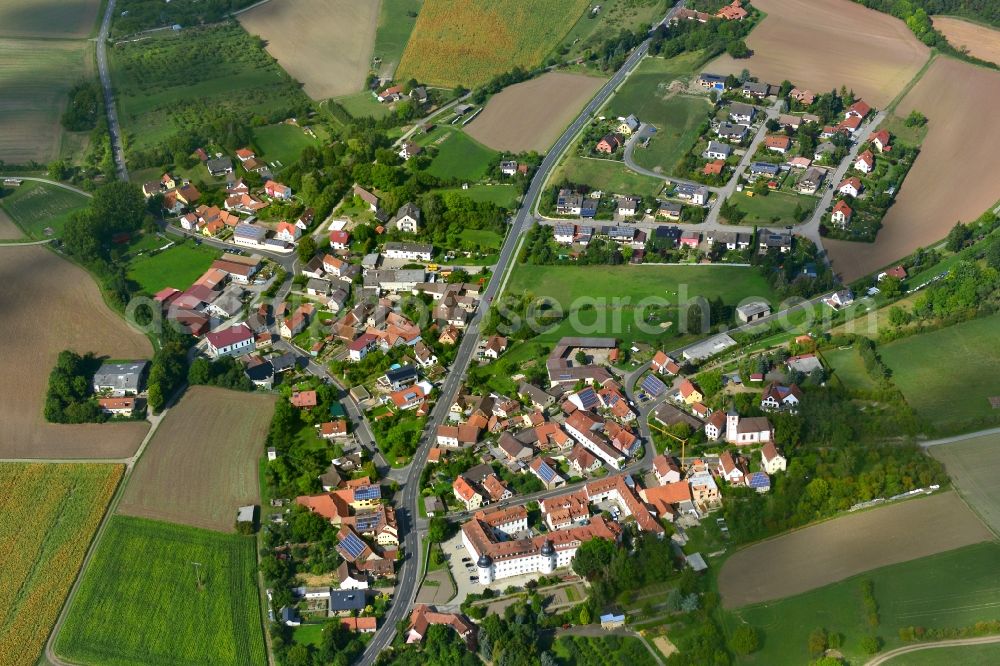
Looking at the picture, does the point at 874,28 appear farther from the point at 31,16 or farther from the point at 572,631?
the point at 31,16

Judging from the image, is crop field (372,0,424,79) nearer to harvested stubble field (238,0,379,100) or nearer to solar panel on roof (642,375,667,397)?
harvested stubble field (238,0,379,100)

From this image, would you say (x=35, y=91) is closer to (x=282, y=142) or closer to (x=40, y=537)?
(x=282, y=142)

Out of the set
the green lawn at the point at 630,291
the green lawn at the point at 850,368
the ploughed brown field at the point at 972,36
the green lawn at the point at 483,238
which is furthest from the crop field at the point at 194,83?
the ploughed brown field at the point at 972,36

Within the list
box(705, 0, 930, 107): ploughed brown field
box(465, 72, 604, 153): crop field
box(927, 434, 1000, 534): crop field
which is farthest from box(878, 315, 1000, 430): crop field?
box(465, 72, 604, 153): crop field

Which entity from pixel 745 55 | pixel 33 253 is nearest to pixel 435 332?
pixel 33 253

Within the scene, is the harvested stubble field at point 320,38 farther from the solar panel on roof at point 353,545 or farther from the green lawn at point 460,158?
the solar panel on roof at point 353,545

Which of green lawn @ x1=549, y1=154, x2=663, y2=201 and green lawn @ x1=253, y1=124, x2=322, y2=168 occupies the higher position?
green lawn @ x1=549, y1=154, x2=663, y2=201

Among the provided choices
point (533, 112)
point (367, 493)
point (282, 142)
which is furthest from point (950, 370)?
point (282, 142)
